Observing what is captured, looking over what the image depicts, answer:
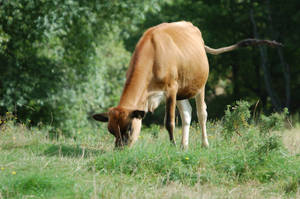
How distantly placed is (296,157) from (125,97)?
2731mm

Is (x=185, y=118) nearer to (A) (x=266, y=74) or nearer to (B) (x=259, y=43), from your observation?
(B) (x=259, y=43)

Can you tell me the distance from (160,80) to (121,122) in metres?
1.03

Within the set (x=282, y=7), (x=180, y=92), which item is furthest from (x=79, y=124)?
(x=282, y=7)

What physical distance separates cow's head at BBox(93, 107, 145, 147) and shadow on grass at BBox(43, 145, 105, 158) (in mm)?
677

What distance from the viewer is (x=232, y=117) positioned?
779 cm

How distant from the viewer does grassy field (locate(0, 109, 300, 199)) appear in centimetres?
542

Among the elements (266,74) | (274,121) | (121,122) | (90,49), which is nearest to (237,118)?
(274,121)

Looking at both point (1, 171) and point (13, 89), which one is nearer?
point (1, 171)

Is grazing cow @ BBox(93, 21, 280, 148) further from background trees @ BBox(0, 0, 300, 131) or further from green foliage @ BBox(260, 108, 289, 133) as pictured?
background trees @ BBox(0, 0, 300, 131)

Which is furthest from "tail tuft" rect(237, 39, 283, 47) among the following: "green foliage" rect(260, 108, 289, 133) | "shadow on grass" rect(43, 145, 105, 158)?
"shadow on grass" rect(43, 145, 105, 158)

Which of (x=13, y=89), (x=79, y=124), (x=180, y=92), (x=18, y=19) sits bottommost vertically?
(x=79, y=124)

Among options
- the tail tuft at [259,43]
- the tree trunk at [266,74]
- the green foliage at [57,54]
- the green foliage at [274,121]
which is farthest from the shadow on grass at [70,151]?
the tree trunk at [266,74]

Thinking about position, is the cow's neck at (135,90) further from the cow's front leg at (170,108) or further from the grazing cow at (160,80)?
the cow's front leg at (170,108)

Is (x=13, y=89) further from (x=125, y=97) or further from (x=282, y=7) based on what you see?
(x=282, y=7)
